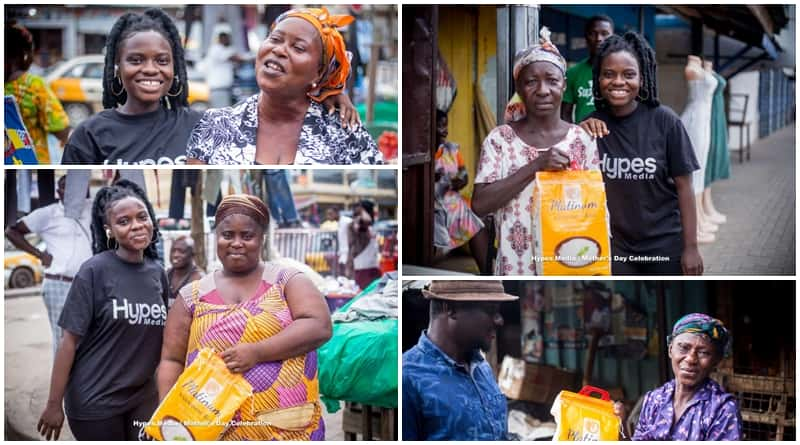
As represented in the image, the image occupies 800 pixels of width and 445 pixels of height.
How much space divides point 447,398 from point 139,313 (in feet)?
4.39

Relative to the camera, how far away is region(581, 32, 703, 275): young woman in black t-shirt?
13.6 feet

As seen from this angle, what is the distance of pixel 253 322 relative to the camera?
4113 mm

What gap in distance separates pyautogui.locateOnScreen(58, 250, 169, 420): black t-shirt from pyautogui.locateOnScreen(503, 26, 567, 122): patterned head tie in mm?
1622

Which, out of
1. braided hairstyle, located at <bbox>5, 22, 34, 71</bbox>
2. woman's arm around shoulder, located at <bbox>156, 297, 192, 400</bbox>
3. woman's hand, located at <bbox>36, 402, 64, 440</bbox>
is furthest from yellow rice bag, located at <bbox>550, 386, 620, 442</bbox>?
braided hairstyle, located at <bbox>5, 22, 34, 71</bbox>

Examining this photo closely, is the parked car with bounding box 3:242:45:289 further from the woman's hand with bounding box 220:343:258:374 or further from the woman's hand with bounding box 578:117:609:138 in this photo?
the woman's hand with bounding box 578:117:609:138

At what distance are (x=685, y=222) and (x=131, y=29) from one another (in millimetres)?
2433

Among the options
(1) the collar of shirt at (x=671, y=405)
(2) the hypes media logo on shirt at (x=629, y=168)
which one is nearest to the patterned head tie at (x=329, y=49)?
(2) the hypes media logo on shirt at (x=629, y=168)

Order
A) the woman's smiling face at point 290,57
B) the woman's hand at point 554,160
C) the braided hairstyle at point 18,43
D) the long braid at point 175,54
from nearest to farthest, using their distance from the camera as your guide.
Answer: the woman's smiling face at point 290,57, the long braid at point 175,54, the woman's hand at point 554,160, the braided hairstyle at point 18,43

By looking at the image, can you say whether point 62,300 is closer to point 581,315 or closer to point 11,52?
point 11,52

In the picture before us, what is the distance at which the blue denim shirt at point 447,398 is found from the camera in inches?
167

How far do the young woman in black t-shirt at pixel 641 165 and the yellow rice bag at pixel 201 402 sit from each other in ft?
5.56

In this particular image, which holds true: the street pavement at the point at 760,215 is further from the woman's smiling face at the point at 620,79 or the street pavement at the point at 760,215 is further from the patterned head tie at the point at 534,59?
the patterned head tie at the point at 534,59

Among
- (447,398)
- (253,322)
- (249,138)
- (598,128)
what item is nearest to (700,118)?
(598,128)

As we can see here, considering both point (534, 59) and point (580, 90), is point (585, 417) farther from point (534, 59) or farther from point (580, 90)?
point (534, 59)
